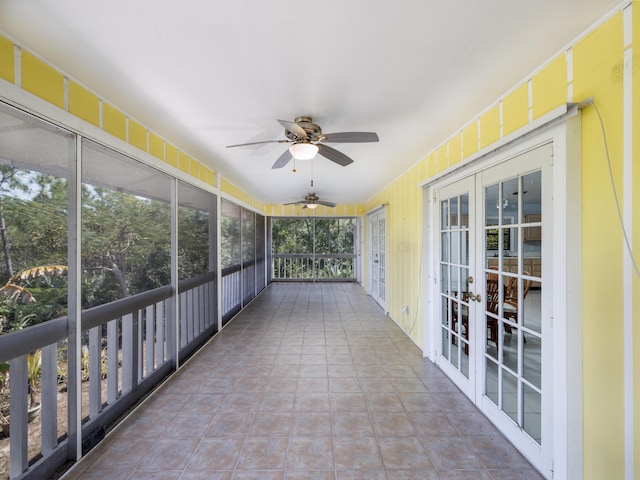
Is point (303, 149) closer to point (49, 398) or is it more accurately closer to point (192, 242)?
point (192, 242)

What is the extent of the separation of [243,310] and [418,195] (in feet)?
12.9

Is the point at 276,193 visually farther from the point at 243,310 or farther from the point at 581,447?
the point at 581,447

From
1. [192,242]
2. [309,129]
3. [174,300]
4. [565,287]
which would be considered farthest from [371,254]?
[565,287]

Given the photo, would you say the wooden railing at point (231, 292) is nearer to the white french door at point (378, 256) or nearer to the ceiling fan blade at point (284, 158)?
the ceiling fan blade at point (284, 158)

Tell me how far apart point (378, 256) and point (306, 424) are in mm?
4561

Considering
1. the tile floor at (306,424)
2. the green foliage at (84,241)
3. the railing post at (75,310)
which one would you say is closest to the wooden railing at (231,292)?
the tile floor at (306,424)

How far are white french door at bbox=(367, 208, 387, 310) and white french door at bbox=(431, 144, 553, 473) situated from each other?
2.88m

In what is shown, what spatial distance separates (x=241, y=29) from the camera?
1372 millimetres

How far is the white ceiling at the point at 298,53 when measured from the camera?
1.26m

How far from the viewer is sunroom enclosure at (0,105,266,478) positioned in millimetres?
1471

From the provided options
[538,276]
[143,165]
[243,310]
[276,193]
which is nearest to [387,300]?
[243,310]

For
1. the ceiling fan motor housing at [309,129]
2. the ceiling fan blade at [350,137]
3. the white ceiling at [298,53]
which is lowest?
the ceiling fan blade at [350,137]

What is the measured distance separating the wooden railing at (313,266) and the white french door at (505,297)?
624 centimetres

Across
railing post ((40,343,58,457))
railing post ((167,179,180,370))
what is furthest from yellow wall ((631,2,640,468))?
railing post ((167,179,180,370))
